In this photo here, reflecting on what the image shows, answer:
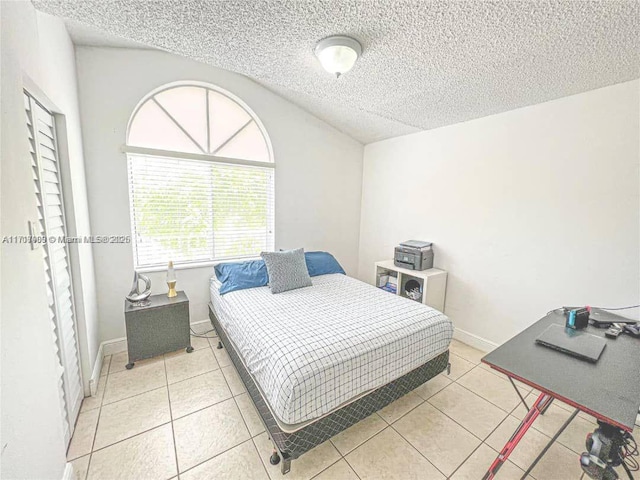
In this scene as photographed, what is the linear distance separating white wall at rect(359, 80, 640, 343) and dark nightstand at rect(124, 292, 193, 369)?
270cm

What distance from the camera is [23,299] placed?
3.40ft

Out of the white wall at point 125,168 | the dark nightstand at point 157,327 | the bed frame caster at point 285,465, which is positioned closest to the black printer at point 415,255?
the white wall at point 125,168

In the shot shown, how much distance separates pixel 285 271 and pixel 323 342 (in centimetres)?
114

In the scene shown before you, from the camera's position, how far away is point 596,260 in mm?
2018

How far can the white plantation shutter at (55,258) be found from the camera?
1398mm

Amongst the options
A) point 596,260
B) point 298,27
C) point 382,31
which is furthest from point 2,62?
point 596,260

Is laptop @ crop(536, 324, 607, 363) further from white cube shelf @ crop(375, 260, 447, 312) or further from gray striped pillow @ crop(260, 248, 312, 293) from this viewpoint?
gray striped pillow @ crop(260, 248, 312, 293)

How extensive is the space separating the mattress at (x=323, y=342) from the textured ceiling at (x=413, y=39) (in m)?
1.74

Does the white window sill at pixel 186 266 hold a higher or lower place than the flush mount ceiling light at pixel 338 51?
lower

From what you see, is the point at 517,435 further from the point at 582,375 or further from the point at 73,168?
the point at 73,168

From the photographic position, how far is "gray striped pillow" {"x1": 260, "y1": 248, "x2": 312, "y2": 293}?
2586 millimetres

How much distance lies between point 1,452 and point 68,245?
4.59 ft

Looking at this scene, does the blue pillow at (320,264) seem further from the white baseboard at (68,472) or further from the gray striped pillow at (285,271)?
the white baseboard at (68,472)

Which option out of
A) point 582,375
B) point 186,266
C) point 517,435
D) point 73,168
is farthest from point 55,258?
point 582,375
